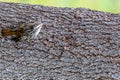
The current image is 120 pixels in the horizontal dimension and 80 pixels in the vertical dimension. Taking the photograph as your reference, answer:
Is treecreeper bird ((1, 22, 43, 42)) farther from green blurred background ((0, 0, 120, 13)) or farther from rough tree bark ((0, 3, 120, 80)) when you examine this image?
green blurred background ((0, 0, 120, 13))

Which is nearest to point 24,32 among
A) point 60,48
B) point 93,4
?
point 60,48

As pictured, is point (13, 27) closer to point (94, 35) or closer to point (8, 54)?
point (8, 54)

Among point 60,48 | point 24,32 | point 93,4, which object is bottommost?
point 60,48

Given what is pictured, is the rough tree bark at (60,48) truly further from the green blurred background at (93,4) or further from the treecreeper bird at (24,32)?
the green blurred background at (93,4)

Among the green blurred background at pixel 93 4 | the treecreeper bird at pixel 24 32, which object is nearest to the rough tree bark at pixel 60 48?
the treecreeper bird at pixel 24 32

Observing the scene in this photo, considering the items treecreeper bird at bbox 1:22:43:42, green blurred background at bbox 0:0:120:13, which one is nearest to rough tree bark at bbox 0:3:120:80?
treecreeper bird at bbox 1:22:43:42

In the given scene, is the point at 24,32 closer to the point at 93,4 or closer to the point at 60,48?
the point at 60,48

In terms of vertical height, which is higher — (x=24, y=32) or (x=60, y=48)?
(x=24, y=32)
